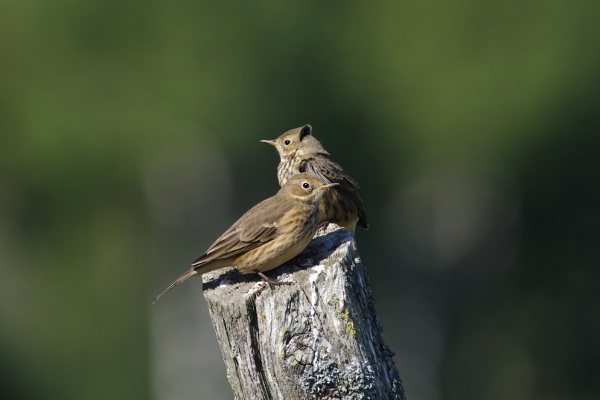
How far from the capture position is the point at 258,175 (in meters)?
19.9

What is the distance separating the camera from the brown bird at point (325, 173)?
8820mm

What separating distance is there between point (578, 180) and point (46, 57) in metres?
10.6

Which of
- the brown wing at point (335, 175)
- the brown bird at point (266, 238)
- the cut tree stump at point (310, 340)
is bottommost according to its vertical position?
the cut tree stump at point (310, 340)

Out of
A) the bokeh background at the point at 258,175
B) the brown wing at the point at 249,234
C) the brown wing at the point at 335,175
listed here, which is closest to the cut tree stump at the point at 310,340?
the brown wing at the point at 249,234

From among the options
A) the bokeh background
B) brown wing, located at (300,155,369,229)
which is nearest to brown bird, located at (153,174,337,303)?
brown wing, located at (300,155,369,229)

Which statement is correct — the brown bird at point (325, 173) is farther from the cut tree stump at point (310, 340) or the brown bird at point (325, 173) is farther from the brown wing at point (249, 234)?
the cut tree stump at point (310, 340)

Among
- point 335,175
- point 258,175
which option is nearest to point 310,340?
point 335,175

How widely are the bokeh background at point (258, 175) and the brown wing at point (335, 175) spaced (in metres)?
9.74

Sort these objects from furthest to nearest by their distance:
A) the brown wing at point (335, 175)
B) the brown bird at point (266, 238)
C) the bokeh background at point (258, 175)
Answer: the bokeh background at point (258, 175) → the brown wing at point (335, 175) → the brown bird at point (266, 238)

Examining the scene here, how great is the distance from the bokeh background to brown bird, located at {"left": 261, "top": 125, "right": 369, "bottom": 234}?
9.56 m

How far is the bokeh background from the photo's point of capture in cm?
1966

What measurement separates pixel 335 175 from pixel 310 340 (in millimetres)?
4314

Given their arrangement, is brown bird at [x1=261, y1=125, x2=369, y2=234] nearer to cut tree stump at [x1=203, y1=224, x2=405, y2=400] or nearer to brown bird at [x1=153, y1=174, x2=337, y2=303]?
brown bird at [x1=153, y1=174, x2=337, y2=303]

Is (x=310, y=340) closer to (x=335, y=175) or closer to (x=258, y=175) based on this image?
(x=335, y=175)
